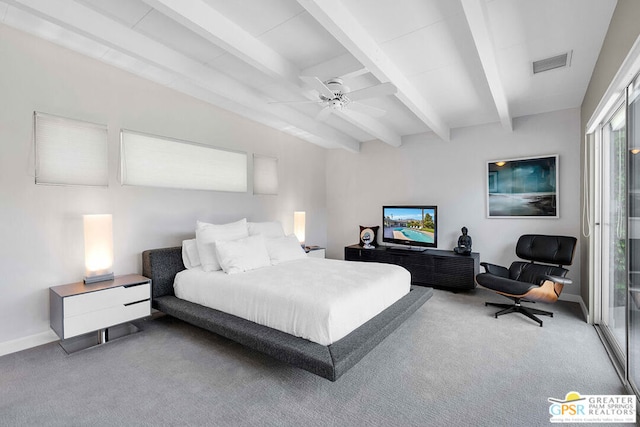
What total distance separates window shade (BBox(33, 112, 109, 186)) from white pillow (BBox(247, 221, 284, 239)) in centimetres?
177

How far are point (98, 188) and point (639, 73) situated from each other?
4.68 m

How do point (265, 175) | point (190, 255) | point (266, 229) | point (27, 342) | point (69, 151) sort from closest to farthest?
point (27, 342), point (69, 151), point (190, 255), point (266, 229), point (265, 175)

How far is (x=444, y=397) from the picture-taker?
201 centimetres

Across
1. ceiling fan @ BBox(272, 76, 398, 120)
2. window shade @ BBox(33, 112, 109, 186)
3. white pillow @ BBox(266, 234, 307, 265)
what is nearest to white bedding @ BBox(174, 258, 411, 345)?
white pillow @ BBox(266, 234, 307, 265)

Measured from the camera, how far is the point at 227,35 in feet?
7.73

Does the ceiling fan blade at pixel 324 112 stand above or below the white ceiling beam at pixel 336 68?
below

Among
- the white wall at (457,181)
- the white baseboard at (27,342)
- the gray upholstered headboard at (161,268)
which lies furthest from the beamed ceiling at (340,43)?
the white baseboard at (27,342)

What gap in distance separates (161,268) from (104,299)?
667 millimetres

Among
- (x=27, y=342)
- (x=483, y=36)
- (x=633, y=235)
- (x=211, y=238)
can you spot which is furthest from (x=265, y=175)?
(x=633, y=235)

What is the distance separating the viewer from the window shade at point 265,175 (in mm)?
4867

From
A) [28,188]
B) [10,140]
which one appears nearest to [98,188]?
[28,188]

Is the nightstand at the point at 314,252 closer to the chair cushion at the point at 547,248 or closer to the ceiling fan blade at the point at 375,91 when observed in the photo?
the ceiling fan blade at the point at 375,91

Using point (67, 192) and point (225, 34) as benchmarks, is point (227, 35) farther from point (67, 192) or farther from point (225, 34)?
point (67, 192)

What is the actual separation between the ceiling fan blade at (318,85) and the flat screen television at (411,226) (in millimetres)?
2904
